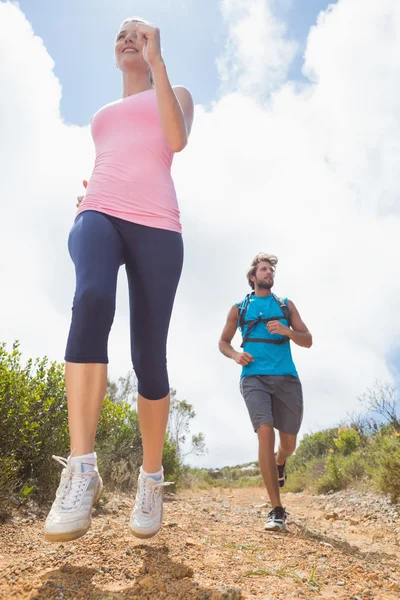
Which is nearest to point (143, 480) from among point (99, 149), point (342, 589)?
point (342, 589)

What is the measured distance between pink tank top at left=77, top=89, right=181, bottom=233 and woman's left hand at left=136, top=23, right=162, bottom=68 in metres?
0.24

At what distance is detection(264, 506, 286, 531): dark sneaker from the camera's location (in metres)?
3.85

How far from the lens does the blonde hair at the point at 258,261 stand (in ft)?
16.7

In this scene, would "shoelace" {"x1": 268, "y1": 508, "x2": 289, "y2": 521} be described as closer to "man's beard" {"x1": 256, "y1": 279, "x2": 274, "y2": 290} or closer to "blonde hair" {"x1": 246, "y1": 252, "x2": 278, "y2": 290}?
"man's beard" {"x1": 256, "y1": 279, "x2": 274, "y2": 290}

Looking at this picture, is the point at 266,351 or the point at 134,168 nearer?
the point at 134,168

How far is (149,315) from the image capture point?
7.45 ft

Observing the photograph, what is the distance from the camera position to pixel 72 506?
6.25 feet

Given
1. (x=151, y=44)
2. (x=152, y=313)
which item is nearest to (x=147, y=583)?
(x=152, y=313)

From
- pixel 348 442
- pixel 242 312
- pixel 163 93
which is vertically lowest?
pixel 348 442

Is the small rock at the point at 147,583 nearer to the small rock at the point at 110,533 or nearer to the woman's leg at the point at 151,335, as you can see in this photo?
the woman's leg at the point at 151,335

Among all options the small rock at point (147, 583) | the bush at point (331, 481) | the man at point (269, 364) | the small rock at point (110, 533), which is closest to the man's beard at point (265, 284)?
the man at point (269, 364)

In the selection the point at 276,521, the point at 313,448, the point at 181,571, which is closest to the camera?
the point at 181,571

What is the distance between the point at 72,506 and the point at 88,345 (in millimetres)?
634

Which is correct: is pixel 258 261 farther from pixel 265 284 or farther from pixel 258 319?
pixel 258 319
